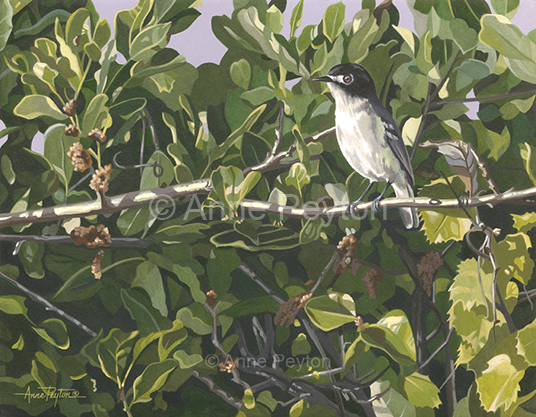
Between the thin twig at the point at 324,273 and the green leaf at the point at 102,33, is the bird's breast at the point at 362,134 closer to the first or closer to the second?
the thin twig at the point at 324,273

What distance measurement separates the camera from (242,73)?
0.70 metres

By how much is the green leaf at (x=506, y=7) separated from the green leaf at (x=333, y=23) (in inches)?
11.0

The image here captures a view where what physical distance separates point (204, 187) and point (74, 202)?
0.25 meters

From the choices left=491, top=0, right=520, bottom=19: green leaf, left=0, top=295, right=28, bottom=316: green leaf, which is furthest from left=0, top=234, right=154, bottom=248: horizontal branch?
left=491, top=0, right=520, bottom=19: green leaf

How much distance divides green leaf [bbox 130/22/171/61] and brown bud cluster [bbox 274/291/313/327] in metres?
0.53

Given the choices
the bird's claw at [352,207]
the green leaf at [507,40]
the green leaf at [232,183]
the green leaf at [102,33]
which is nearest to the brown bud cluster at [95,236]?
the green leaf at [232,183]

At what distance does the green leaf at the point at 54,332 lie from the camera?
0.73m

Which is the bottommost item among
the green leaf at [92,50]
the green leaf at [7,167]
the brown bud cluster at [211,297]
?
the brown bud cluster at [211,297]

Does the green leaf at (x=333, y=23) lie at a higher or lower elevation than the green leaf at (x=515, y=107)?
higher

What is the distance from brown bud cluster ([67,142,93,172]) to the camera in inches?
27.9

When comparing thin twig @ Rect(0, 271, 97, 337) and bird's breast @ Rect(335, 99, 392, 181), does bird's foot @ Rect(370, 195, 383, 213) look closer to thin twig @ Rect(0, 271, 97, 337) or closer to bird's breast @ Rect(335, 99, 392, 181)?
bird's breast @ Rect(335, 99, 392, 181)

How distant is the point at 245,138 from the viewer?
27.4 inches

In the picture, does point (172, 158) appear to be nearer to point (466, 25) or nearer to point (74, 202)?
point (74, 202)

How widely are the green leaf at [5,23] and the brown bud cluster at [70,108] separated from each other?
0.58 feet
